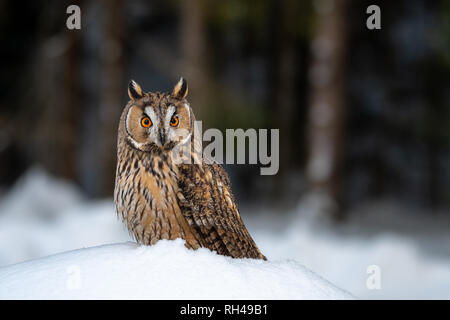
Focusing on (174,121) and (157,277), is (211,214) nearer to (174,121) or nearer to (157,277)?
(174,121)

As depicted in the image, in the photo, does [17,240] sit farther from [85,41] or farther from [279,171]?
[85,41]

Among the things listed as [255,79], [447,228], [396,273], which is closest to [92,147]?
[255,79]

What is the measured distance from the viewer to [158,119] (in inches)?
120

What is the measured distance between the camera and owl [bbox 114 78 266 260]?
3121mm

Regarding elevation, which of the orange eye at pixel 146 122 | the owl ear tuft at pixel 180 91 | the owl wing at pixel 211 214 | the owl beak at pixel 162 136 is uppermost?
the owl ear tuft at pixel 180 91

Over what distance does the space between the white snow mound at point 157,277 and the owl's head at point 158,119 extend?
71 centimetres

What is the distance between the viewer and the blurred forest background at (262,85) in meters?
8.80

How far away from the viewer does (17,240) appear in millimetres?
7395

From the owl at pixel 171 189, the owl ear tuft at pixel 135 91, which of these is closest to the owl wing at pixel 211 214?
the owl at pixel 171 189

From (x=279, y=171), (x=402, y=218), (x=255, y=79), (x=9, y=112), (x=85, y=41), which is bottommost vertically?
(x=402, y=218)

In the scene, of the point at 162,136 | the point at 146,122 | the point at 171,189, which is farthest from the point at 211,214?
the point at 146,122

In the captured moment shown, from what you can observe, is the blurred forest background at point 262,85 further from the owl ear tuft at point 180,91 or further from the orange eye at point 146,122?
the orange eye at point 146,122

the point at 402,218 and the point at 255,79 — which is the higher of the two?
the point at 255,79

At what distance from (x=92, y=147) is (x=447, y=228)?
1048 cm
